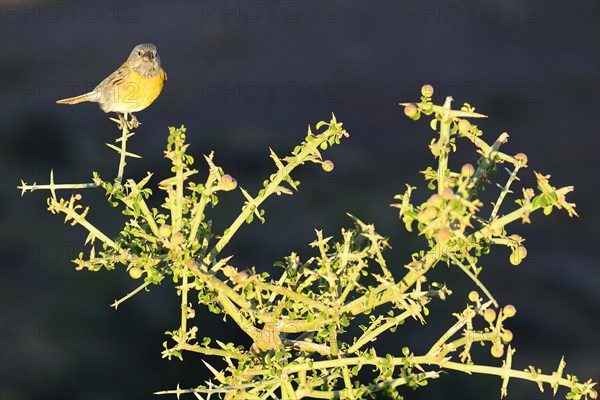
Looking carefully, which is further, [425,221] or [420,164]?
[420,164]

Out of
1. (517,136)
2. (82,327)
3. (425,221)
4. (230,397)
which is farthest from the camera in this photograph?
(517,136)

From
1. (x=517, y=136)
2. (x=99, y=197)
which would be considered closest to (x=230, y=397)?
(x=99, y=197)

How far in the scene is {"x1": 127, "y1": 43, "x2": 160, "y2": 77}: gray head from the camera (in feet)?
7.11

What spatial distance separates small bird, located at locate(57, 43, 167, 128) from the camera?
7.11 ft

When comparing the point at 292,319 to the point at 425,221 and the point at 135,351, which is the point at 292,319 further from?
the point at 135,351

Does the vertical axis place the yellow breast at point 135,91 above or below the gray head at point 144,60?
below

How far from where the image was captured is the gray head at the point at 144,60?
2166 millimetres

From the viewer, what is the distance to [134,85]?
2.17 metres

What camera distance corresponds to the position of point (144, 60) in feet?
7.12

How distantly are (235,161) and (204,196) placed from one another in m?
4.19

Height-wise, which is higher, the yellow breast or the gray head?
the gray head

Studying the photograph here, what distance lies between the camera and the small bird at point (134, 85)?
7.11ft

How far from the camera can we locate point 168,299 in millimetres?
4648

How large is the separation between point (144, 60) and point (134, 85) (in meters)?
0.06
